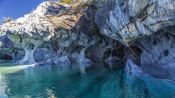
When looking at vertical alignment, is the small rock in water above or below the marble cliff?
below

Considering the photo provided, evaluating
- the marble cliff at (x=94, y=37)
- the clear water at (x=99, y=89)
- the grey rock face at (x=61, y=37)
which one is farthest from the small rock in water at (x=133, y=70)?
the grey rock face at (x=61, y=37)

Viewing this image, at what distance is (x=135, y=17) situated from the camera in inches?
1438

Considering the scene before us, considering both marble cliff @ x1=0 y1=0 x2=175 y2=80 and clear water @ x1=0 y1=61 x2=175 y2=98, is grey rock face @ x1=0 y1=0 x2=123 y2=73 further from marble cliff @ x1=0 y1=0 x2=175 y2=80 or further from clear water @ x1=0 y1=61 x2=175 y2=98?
clear water @ x1=0 y1=61 x2=175 y2=98

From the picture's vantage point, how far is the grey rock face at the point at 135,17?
30.8 metres

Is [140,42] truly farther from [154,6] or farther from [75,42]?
[75,42]

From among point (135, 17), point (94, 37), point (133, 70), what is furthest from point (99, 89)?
point (94, 37)

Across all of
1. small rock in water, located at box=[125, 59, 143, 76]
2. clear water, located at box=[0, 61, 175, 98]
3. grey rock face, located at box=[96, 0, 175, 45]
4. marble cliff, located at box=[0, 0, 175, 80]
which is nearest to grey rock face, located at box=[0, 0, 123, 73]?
marble cliff, located at box=[0, 0, 175, 80]

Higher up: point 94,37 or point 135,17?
point 94,37

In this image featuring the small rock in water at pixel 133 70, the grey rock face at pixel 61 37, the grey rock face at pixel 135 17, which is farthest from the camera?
the grey rock face at pixel 61 37

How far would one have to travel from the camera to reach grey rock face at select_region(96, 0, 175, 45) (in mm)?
30766

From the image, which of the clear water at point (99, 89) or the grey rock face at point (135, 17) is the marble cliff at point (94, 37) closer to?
the grey rock face at point (135, 17)

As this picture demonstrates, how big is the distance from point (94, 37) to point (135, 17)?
29.4 meters

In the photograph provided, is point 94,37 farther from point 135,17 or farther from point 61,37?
point 135,17

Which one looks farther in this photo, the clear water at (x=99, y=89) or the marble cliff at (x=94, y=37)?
the marble cliff at (x=94, y=37)
